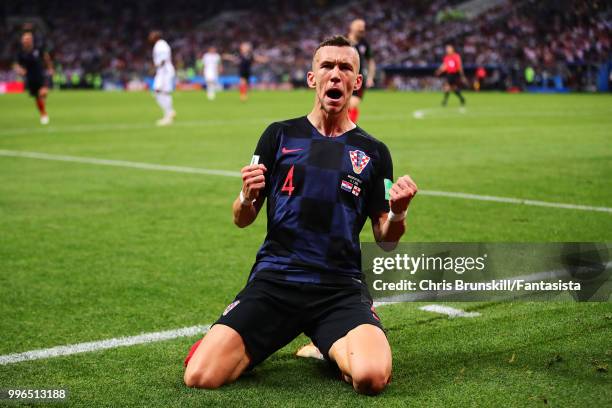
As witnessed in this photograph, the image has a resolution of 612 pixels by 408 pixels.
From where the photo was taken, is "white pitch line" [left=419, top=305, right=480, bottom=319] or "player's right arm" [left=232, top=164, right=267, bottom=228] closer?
"player's right arm" [left=232, top=164, right=267, bottom=228]

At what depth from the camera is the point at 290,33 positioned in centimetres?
6003

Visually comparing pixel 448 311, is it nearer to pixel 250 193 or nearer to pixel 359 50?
pixel 250 193

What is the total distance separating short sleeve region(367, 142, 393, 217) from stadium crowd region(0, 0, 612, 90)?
21.8 meters

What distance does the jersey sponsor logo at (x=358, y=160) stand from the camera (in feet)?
13.4

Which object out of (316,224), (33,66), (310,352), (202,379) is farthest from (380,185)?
(33,66)

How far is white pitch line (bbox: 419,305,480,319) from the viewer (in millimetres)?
4829

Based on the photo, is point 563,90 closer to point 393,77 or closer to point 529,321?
point 393,77

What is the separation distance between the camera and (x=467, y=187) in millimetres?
9852

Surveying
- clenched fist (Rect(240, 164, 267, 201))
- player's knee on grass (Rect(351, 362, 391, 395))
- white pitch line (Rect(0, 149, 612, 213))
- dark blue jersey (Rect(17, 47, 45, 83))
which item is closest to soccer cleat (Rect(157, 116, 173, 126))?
dark blue jersey (Rect(17, 47, 45, 83))

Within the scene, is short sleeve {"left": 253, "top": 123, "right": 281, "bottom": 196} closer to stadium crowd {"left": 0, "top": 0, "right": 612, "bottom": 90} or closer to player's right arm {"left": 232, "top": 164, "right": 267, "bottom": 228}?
player's right arm {"left": 232, "top": 164, "right": 267, "bottom": 228}

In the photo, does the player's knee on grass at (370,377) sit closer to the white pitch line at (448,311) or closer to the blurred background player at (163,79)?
the white pitch line at (448,311)

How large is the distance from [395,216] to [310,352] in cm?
82

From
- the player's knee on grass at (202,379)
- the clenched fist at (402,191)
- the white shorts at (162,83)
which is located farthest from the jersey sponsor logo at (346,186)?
the white shorts at (162,83)

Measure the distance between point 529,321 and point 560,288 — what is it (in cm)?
64
